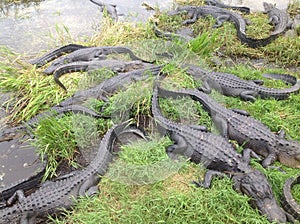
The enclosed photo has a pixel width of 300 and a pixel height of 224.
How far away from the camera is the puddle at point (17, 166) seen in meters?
4.41

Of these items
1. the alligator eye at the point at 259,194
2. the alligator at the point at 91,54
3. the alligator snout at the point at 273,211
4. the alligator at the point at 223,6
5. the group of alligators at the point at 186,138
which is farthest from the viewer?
the alligator at the point at 223,6

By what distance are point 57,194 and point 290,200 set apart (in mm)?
2733

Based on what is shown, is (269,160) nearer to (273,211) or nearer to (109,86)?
(273,211)

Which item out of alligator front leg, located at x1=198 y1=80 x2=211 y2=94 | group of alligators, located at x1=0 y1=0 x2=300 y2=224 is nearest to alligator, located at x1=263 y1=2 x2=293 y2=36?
group of alligators, located at x1=0 y1=0 x2=300 y2=224

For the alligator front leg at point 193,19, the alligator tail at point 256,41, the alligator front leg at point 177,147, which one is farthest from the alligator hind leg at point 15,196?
the alligator front leg at point 193,19

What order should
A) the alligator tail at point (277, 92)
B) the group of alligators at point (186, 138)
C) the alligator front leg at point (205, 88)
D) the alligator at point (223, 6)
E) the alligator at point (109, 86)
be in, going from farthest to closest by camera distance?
the alligator at point (223, 6), the alligator front leg at point (205, 88), the alligator at point (109, 86), the alligator tail at point (277, 92), the group of alligators at point (186, 138)

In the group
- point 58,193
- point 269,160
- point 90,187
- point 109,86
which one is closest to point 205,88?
point 109,86

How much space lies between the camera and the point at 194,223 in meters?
3.74

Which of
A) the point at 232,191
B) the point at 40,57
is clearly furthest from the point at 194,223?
the point at 40,57

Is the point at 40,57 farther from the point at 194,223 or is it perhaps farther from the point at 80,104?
the point at 194,223

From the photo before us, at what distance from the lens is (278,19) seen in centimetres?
773

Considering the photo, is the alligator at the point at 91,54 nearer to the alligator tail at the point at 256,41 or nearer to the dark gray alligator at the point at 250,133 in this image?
the dark gray alligator at the point at 250,133

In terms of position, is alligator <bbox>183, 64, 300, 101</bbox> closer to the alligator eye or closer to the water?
the alligator eye

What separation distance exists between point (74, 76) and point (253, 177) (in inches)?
144
